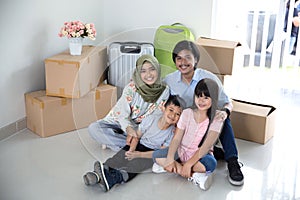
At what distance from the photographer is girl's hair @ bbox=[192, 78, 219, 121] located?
217cm

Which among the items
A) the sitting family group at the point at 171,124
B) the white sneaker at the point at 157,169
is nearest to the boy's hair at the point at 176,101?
the sitting family group at the point at 171,124

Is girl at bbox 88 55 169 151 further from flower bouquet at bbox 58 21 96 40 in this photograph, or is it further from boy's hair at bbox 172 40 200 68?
flower bouquet at bbox 58 21 96 40

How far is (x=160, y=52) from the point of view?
2.38 meters

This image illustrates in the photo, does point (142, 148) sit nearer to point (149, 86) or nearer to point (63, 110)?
point (149, 86)

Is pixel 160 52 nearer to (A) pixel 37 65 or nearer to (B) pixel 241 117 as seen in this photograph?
(B) pixel 241 117

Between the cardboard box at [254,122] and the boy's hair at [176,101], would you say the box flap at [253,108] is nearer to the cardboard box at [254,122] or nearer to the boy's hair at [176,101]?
the cardboard box at [254,122]

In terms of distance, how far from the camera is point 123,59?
243cm

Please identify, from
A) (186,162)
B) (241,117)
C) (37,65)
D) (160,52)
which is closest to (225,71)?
(241,117)

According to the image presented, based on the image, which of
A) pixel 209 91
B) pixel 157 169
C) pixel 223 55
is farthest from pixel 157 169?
pixel 223 55

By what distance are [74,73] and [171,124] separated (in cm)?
79

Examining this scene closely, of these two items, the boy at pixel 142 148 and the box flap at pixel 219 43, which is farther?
the box flap at pixel 219 43

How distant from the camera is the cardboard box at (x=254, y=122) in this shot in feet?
8.71

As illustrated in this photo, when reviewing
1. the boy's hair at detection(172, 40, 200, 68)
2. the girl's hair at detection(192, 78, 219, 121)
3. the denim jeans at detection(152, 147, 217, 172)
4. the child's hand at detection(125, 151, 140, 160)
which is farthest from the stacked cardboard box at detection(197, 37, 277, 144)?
the child's hand at detection(125, 151, 140, 160)

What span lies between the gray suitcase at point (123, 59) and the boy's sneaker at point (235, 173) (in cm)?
70
